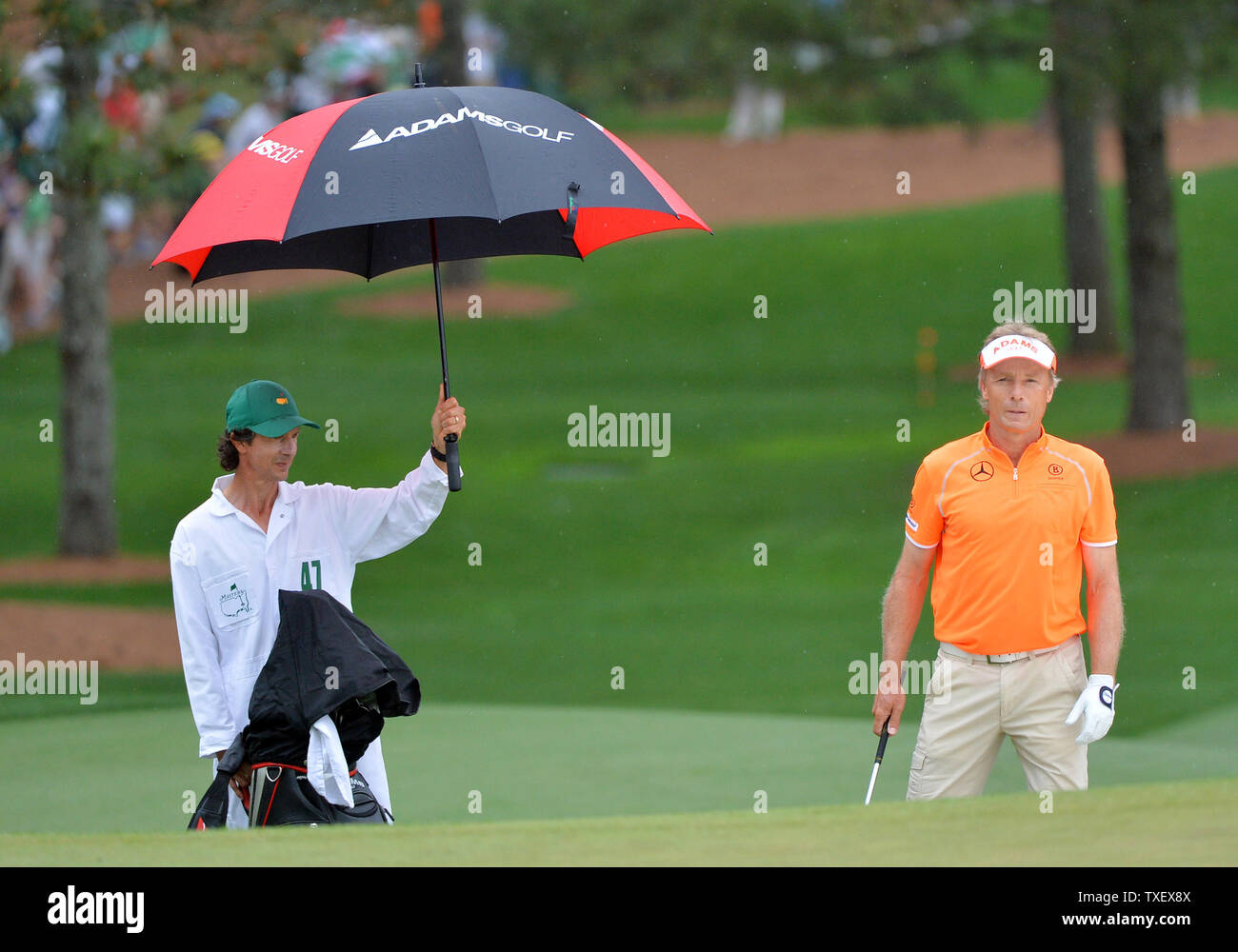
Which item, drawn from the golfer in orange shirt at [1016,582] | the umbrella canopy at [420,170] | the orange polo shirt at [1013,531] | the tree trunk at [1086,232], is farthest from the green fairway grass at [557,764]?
the tree trunk at [1086,232]

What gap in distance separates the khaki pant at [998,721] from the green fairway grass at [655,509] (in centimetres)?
178

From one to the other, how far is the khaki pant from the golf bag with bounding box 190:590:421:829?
4.82ft

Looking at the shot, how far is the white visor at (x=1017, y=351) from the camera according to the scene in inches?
192

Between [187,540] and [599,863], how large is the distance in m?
2.14

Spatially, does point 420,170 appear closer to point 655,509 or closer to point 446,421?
point 446,421

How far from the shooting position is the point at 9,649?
10.7m

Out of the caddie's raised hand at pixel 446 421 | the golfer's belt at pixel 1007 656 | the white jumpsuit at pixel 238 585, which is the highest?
the caddie's raised hand at pixel 446 421

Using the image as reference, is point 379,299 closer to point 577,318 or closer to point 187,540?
point 577,318

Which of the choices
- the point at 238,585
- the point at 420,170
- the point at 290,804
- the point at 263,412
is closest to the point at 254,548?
the point at 238,585

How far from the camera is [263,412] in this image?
5.02m

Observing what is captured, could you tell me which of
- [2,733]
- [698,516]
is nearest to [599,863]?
[2,733]

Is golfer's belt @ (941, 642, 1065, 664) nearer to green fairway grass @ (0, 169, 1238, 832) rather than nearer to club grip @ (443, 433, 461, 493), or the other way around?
club grip @ (443, 433, 461, 493)

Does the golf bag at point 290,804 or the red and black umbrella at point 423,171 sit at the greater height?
the red and black umbrella at point 423,171

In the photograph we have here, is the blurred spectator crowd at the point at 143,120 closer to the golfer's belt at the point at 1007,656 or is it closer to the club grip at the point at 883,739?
the club grip at the point at 883,739
